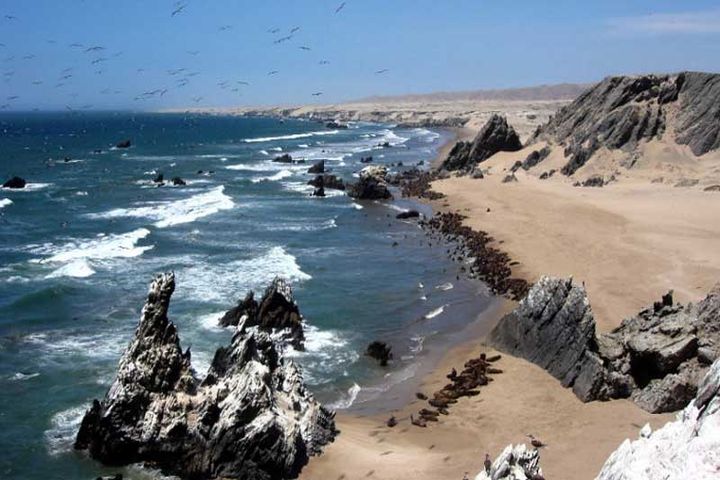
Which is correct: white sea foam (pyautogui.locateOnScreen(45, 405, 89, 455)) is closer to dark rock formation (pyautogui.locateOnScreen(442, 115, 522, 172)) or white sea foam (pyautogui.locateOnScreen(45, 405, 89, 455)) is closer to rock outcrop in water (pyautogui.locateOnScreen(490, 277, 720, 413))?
rock outcrop in water (pyautogui.locateOnScreen(490, 277, 720, 413))

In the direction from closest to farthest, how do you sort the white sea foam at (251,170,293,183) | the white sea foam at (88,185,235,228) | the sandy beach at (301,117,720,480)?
the sandy beach at (301,117,720,480)
the white sea foam at (88,185,235,228)
the white sea foam at (251,170,293,183)

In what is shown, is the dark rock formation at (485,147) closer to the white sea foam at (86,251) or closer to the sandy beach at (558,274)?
the sandy beach at (558,274)

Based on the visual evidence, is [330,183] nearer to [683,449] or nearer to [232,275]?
[232,275]

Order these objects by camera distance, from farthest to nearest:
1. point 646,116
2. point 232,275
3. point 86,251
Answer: point 646,116 < point 86,251 < point 232,275

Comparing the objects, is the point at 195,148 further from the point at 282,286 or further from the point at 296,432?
the point at 296,432

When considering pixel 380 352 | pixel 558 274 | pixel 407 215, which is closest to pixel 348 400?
pixel 380 352

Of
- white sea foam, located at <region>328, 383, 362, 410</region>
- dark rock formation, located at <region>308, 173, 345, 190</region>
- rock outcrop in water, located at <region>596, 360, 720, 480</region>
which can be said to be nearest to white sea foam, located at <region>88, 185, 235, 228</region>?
dark rock formation, located at <region>308, 173, 345, 190</region>
